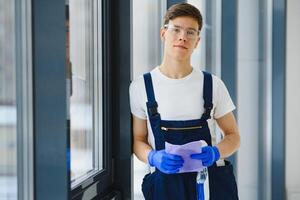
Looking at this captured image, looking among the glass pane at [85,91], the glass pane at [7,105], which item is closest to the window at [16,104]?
the glass pane at [7,105]

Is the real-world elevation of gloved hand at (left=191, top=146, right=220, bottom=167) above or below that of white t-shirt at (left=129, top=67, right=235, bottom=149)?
below

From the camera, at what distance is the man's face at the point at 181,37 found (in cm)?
150

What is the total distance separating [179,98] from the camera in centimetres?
152

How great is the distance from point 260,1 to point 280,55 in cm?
40

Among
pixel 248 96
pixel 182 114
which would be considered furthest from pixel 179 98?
pixel 248 96

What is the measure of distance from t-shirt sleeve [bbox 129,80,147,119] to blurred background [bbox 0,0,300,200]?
110 mm

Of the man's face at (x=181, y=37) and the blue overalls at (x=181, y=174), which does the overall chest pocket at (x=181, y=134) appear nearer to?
the blue overalls at (x=181, y=174)

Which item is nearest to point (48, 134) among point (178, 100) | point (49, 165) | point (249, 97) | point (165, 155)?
point (49, 165)

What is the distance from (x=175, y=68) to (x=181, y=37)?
125mm

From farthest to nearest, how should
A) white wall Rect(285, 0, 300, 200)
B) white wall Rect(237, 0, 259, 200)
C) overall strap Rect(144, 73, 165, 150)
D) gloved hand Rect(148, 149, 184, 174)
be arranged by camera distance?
white wall Rect(285, 0, 300, 200)
white wall Rect(237, 0, 259, 200)
overall strap Rect(144, 73, 165, 150)
gloved hand Rect(148, 149, 184, 174)

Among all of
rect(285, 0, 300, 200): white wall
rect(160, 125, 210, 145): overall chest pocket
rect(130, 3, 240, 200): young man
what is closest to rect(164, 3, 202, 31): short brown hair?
rect(130, 3, 240, 200): young man

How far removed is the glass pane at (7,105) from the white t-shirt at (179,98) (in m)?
0.59

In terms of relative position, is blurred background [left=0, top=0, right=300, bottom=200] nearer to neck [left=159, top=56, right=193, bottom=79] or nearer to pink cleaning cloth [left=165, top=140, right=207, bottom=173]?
neck [left=159, top=56, right=193, bottom=79]

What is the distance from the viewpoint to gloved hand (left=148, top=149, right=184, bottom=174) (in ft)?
4.52
